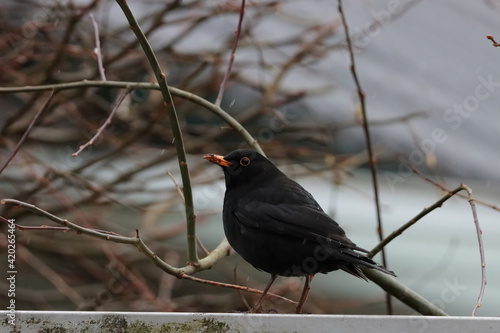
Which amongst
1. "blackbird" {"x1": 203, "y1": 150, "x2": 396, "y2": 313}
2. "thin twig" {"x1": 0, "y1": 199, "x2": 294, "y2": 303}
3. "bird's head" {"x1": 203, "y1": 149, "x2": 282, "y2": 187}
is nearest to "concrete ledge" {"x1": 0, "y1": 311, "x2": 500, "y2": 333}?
"thin twig" {"x1": 0, "y1": 199, "x2": 294, "y2": 303}

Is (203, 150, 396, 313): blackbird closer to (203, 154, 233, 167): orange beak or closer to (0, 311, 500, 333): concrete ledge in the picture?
(203, 154, 233, 167): orange beak

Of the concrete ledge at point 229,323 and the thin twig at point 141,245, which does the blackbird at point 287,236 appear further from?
the concrete ledge at point 229,323

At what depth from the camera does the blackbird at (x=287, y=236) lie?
248 centimetres

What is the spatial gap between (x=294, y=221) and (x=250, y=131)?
242 centimetres

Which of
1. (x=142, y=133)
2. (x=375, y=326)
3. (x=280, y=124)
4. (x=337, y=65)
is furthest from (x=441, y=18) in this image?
(x=375, y=326)

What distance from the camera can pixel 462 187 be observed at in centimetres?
256

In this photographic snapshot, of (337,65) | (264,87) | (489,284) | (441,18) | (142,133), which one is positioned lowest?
(489,284)

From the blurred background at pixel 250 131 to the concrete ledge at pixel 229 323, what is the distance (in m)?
1.58

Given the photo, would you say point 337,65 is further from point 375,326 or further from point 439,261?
point 375,326

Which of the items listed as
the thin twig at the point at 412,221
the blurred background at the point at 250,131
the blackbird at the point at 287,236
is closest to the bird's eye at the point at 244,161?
the blackbird at the point at 287,236

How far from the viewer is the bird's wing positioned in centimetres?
249

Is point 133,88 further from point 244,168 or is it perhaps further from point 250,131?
point 250,131

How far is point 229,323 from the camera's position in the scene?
200 cm

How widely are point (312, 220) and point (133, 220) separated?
433 centimetres
